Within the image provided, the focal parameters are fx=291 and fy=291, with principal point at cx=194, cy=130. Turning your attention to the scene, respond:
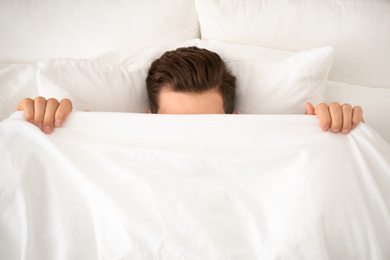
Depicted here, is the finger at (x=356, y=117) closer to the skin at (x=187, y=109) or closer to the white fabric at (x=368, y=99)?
the skin at (x=187, y=109)

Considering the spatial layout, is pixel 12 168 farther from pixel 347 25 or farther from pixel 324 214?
pixel 347 25

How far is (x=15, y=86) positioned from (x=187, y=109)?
65 cm

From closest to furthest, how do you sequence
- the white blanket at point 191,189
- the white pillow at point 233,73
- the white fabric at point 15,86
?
1. the white blanket at point 191,189
2. the white pillow at point 233,73
3. the white fabric at point 15,86

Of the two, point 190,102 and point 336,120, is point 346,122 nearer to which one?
point 336,120

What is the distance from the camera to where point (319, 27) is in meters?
1.10

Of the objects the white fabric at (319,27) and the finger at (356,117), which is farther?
the white fabric at (319,27)

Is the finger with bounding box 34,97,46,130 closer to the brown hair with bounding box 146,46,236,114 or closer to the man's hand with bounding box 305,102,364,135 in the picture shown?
the brown hair with bounding box 146,46,236,114

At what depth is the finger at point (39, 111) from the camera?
2.41 feet

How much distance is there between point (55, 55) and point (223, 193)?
35.0 inches

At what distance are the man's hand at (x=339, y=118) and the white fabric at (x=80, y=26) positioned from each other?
2.20ft

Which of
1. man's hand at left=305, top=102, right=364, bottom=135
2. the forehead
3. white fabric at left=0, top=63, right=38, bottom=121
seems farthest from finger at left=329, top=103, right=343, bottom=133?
white fabric at left=0, top=63, right=38, bottom=121

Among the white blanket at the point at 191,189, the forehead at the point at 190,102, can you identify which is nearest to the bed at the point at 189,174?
the white blanket at the point at 191,189

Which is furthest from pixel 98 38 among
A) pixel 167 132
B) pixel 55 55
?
pixel 167 132

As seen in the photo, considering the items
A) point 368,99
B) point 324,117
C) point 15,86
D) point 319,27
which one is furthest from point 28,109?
point 368,99
